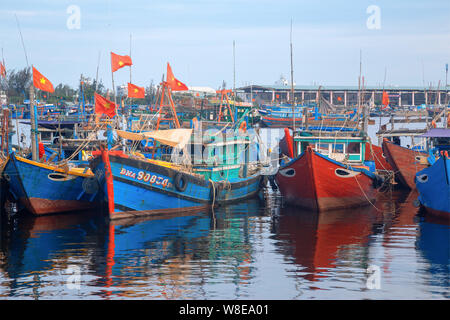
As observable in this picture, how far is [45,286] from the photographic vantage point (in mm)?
13078

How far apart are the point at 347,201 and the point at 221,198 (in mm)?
5427

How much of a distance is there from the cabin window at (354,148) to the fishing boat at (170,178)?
483 centimetres

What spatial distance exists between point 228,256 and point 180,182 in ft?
21.3

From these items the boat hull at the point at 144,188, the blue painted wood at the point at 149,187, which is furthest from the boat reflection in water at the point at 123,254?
the blue painted wood at the point at 149,187

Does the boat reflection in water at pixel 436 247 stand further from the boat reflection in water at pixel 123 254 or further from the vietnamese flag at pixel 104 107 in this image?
the vietnamese flag at pixel 104 107

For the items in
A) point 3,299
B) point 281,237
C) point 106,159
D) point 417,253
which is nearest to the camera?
point 3,299

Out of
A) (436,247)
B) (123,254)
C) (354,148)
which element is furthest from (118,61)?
(436,247)

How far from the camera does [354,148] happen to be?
2556cm

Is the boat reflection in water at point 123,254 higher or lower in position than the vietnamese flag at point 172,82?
lower

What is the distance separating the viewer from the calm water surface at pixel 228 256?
501 inches
